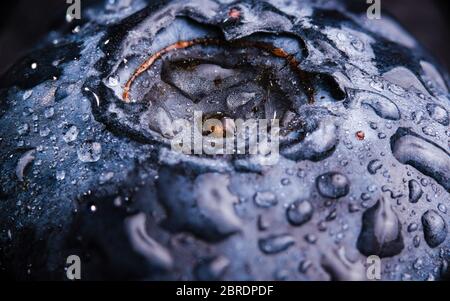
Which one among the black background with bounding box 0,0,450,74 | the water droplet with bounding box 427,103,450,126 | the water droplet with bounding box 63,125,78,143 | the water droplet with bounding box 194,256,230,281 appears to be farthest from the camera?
the black background with bounding box 0,0,450,74

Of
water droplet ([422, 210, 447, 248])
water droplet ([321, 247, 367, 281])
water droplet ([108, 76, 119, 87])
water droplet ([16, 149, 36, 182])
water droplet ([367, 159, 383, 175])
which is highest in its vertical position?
water droplet ([108, 76, 119, 87])

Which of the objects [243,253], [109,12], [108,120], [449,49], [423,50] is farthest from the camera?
[449,49]

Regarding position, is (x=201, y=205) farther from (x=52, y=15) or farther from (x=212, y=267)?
(x=52, y=15)

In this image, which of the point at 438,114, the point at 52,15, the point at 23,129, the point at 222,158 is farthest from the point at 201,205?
the point at 52,15

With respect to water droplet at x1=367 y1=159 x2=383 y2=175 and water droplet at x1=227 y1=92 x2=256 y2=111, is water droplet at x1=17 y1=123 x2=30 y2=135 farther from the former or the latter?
water droplet at x1=367 y1=159 x2=383 y2=175

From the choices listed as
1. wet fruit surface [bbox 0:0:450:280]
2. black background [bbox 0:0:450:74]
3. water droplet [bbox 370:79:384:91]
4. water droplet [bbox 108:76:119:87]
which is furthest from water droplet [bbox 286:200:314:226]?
black background [bbox 0:0:450:74]
